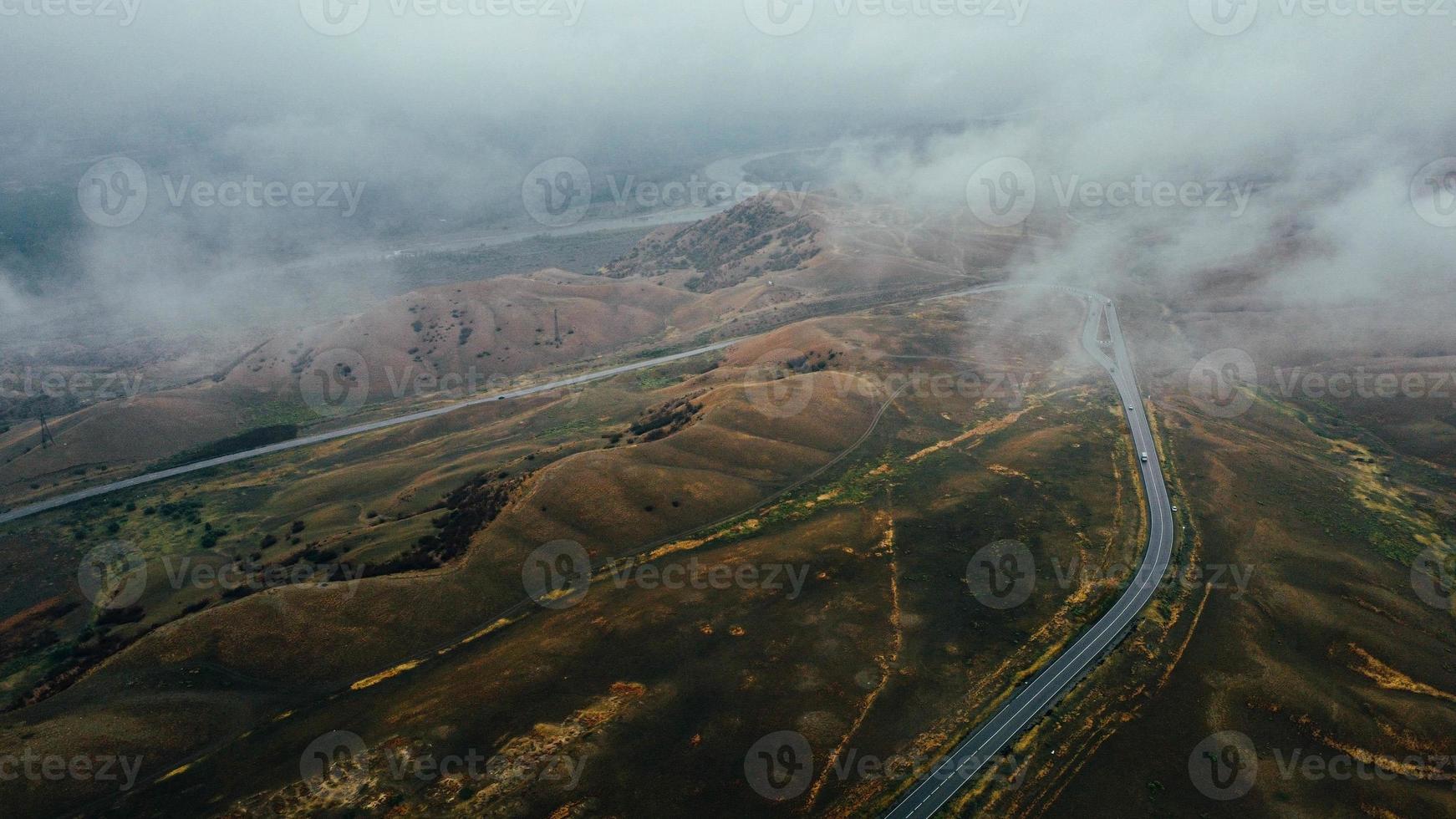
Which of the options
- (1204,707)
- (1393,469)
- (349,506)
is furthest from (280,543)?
(1393,469)

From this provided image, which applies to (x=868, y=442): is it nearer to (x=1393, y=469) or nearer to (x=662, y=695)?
(x=662, y=695)
